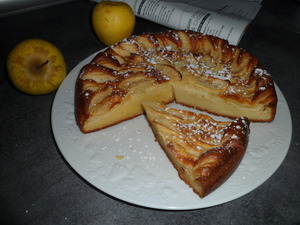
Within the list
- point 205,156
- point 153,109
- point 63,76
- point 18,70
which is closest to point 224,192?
point 205,156

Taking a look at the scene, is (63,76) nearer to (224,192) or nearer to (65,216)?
(65,216)

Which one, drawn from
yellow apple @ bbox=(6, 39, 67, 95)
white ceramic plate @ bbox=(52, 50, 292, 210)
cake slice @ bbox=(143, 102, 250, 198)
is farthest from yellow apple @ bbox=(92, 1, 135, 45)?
cake slice @ bbox=(143, 102, 250, 198)

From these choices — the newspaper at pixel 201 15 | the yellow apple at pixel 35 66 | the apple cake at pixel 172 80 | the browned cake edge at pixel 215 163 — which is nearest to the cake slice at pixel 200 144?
the browned cake edge at pixel 215 163

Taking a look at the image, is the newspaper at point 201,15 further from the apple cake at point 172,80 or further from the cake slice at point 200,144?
the cake slice at point 200,144

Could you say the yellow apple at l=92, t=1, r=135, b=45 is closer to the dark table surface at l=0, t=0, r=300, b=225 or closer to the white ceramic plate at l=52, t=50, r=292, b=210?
the dark table surface at l=0, t=0, r=300, b=225

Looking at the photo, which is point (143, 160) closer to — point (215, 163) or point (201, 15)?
point (215, 163)
